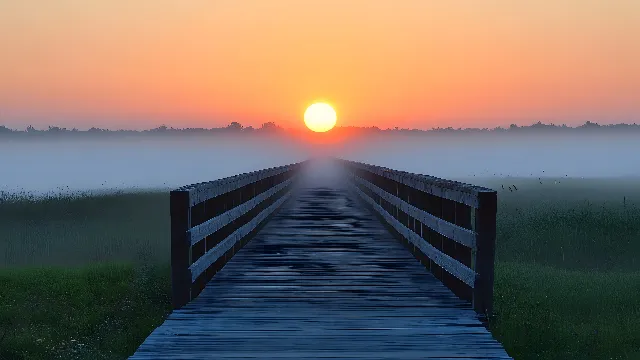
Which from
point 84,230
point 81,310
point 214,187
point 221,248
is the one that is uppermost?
point 214,187

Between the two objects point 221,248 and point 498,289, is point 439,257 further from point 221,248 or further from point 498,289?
point 221,248

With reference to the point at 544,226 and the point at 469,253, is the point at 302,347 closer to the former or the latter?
the point at 469,253

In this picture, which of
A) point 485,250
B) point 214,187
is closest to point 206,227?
point 214,187

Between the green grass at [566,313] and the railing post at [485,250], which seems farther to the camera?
the green grass at [566,313]

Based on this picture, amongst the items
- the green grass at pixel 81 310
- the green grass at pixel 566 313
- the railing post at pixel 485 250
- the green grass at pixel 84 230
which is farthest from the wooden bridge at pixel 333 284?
the green grass at pixel 84 230

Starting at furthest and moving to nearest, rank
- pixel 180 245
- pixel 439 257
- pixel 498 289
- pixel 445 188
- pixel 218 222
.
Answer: pixel 498 289
pixel 218 222
pixel 439 257
pixel 445 188
pixel 180 245

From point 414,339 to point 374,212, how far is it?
10747mm

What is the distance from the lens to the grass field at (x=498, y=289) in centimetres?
708

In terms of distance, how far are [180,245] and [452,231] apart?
9.51 ft

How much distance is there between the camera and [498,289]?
30.9 ft

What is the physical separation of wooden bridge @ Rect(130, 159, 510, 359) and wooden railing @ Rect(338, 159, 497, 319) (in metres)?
0.01

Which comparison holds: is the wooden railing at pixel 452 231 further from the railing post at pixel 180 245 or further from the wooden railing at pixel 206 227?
the railing post at pixel 180 245

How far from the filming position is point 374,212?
16.2 metres

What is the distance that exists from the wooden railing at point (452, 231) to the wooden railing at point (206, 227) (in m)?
2.58
